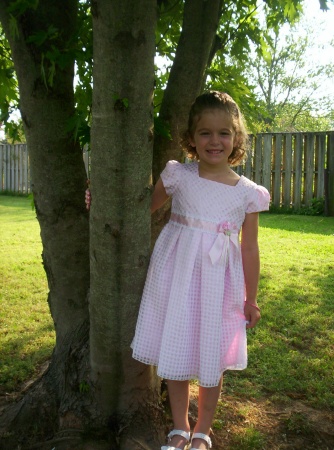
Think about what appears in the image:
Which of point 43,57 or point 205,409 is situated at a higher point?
point 43,57

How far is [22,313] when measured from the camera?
4.07 metres

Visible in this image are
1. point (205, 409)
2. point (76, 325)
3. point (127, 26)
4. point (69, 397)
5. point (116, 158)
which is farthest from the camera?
point (76, 325)

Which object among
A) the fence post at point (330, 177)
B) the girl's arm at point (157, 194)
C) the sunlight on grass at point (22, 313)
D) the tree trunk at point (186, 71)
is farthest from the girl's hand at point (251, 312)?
the fence post at point (330, 177)

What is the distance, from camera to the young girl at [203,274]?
6.77 ft

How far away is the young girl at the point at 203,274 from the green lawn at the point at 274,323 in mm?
793

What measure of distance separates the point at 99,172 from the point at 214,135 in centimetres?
57

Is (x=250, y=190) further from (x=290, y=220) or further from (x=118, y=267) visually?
(x=290, y=220)

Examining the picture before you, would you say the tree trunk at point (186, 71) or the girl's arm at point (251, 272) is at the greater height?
the tree trunk at point (186, 71)

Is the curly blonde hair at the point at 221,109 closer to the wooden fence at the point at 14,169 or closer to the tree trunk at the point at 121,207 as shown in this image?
the tree trunk at the point at 121,207

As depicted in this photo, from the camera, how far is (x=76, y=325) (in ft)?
8.21

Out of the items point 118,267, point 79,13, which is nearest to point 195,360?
point 118,267

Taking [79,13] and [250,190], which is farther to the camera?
[79,13]

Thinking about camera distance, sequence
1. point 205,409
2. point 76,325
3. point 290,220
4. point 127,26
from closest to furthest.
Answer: point 127,26 → point 205,409 → point 76,325 → point 290,220

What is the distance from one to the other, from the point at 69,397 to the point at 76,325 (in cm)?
35
